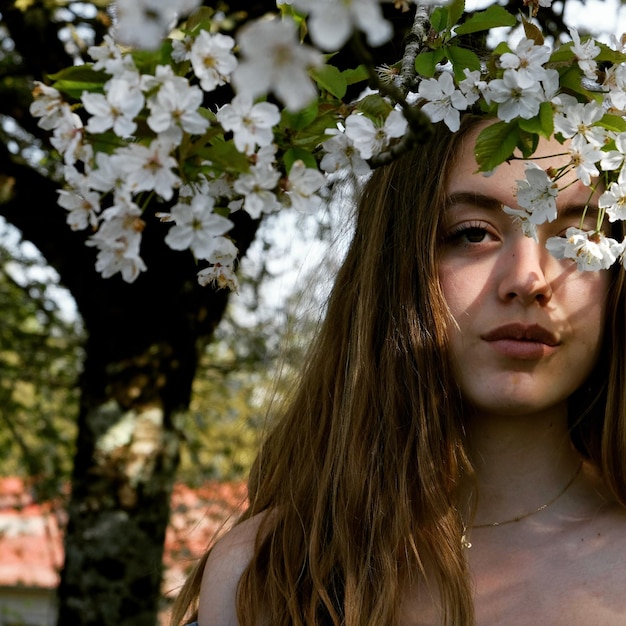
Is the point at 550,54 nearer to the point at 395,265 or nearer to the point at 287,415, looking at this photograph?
the point at 395,265

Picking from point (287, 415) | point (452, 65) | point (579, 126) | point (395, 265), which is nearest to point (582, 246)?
point (579, 126)

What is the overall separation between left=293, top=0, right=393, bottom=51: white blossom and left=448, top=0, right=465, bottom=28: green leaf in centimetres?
66

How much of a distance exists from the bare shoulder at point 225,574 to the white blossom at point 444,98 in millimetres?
1143

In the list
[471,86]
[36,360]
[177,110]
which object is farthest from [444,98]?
[36,360]

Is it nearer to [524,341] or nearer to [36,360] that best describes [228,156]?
[524,341]

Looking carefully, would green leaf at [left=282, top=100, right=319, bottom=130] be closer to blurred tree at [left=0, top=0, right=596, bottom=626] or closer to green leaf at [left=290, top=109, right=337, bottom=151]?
green leaf at [left=290, top=109, right=337, bottom=151]

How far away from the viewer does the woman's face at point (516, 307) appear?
1703 millimetres

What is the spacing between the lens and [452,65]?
1316 millimetres

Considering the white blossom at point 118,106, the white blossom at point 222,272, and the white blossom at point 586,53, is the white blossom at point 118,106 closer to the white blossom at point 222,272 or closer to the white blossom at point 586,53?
the white blossom at point 222,272

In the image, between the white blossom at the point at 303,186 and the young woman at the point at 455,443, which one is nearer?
the white blossom at the point at 303,186

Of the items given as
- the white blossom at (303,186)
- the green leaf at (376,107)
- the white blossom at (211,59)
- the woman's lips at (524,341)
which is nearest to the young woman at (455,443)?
the woman's lips at (524,341)

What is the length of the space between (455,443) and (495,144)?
0.86 metres

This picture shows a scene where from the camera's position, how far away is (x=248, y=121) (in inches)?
A: 39.6

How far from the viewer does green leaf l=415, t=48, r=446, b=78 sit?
4.25 feet
